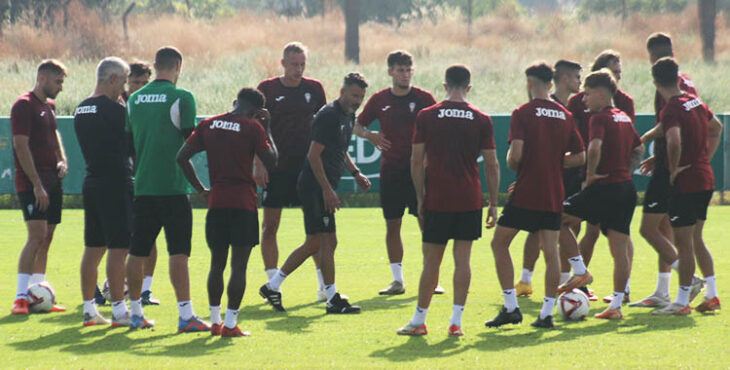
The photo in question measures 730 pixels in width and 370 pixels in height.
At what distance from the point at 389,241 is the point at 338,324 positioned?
7.04 feet

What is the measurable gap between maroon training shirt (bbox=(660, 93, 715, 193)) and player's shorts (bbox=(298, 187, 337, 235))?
3038mm

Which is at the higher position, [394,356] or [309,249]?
[309,249]

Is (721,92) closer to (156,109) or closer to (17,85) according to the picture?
(17,85)

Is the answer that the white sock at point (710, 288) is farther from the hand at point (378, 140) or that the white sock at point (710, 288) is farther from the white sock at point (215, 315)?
the white sock at point (215, 315)

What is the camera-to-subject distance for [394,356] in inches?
299

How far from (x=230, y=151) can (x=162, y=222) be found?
95 centimetres

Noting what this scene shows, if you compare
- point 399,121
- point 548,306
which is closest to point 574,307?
point 548,306

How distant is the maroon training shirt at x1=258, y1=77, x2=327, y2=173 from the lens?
10625mm

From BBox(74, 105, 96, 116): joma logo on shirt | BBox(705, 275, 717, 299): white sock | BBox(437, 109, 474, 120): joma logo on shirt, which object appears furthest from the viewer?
BBox(705, 275, 717, 299): white sock

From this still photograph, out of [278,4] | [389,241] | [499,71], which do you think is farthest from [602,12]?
[389,241]

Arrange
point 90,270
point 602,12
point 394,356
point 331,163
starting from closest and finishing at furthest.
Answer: point 394,356
point 90,270
point 331,163
point 602,12

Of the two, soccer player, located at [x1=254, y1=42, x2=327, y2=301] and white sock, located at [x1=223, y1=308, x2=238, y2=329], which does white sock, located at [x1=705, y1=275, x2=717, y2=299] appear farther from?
white sock, located at [x1=223, y1=308, x2=238, y2=329]

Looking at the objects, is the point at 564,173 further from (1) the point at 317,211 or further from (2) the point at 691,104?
(1) the point at 317,211

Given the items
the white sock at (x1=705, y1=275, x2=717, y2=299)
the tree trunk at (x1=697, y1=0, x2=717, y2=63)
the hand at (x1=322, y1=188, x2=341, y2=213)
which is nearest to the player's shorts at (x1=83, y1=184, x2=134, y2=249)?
the hand at (x1=322, y1=188, x2=341, y2=213)
